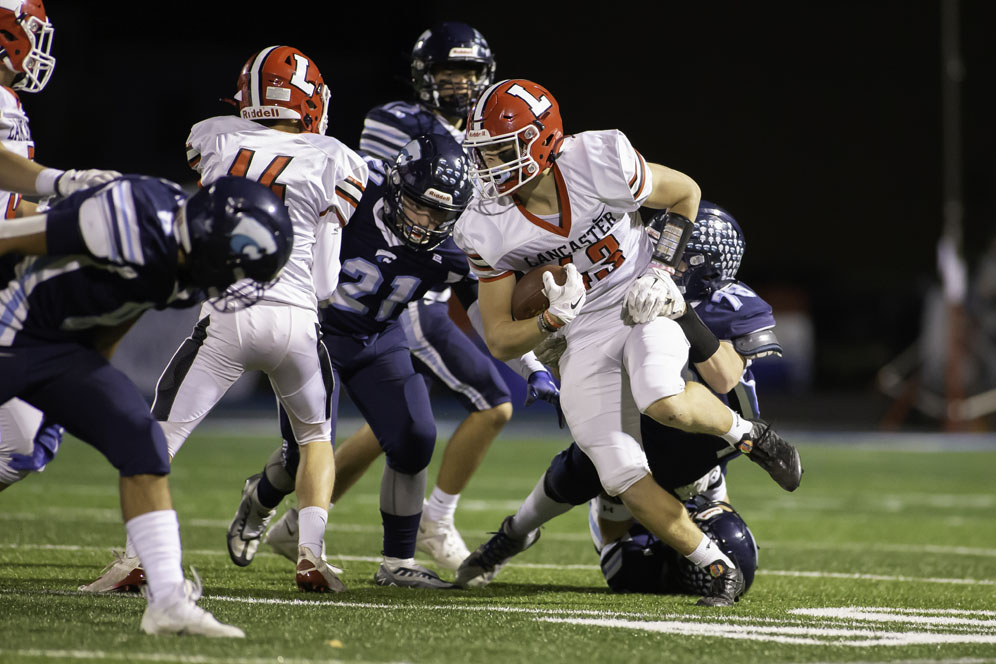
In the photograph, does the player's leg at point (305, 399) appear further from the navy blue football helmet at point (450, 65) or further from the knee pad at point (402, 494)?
the navy blue football helmet at point (450, 65)

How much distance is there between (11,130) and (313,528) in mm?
1613

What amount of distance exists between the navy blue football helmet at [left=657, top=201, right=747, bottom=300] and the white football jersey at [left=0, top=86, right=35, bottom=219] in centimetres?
217

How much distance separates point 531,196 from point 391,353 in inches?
31.9

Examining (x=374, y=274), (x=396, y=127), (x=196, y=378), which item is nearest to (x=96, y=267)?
(x=196, y=378)

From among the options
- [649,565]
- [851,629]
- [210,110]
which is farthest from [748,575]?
[210,110]

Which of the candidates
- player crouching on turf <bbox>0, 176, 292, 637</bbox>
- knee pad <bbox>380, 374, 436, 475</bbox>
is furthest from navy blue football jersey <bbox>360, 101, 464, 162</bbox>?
player crouching on turf <bbox>0, 176, 292, 637</bbox>

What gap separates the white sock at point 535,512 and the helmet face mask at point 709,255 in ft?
2.71

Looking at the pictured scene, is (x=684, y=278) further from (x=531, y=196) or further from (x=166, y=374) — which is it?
(x=166, y=374)

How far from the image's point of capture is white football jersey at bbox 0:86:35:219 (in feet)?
13.3

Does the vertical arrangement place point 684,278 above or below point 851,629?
above

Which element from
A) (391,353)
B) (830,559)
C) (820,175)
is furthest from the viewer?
(820,175)

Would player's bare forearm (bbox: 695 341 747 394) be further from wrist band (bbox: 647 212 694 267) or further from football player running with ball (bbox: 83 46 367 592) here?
football player running with ball (bbox: 83 46 367 592)

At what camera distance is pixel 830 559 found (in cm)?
522

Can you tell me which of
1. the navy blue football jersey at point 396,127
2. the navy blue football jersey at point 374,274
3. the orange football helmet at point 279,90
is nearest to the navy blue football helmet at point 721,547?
the navy blue football jersey at point 374,274
